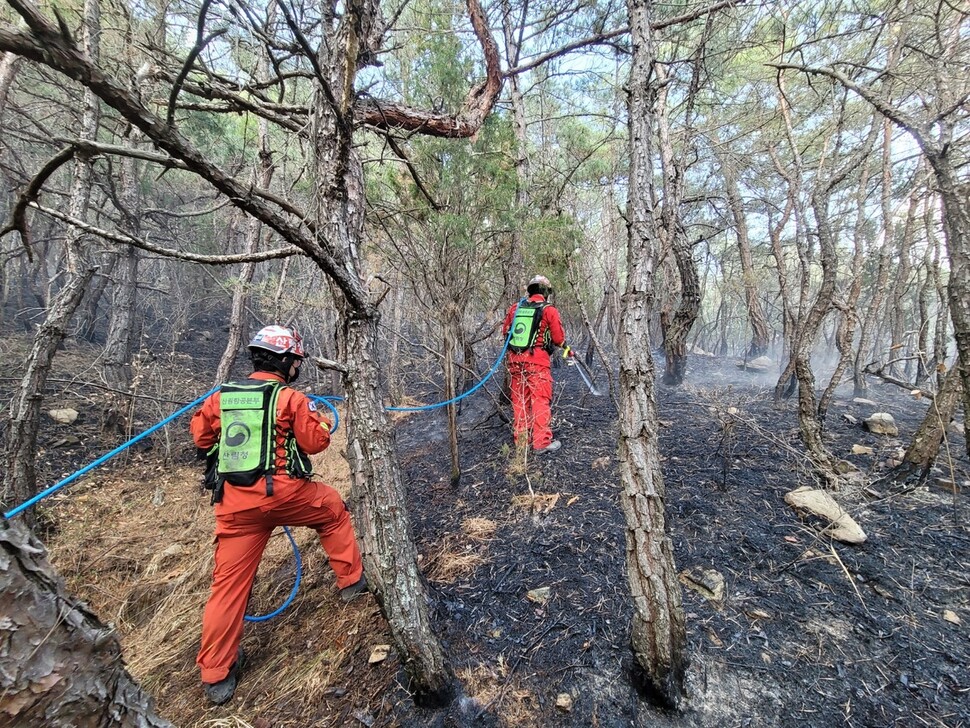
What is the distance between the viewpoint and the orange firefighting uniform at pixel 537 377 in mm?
4547

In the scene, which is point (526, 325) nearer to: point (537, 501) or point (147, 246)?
point (537, 501)

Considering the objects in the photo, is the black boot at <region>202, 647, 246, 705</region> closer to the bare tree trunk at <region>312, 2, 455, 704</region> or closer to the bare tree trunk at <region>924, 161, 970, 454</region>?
the bare tree trunk at <region>312, 2, 455, 704</region>

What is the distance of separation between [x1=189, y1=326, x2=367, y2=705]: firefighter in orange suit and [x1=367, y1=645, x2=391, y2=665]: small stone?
814 millimetres

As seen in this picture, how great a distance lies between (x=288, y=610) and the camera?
2984mm

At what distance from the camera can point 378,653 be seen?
2408mm

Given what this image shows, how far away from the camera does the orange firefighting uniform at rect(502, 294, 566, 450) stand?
4547 mm

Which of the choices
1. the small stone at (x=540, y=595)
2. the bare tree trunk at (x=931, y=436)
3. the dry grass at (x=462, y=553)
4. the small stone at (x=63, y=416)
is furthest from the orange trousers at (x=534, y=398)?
the small stone at (x=63, y=416)

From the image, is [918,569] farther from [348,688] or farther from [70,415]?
[70,415]

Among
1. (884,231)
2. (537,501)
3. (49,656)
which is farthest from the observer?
(884,231)

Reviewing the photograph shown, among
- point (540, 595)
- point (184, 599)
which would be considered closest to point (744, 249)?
point (540, 595)

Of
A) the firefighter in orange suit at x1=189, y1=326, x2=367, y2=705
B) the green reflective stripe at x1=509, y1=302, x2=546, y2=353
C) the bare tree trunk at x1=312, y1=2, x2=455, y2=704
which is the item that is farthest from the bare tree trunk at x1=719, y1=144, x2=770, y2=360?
the firefighter in orange suit at x1=189, y1=326, x2=367, y2=705

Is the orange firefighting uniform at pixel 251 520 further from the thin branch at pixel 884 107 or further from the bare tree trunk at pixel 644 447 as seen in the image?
the thin branch at pixel 884 107

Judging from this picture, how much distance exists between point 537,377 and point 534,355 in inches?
10.3

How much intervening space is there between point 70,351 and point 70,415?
3635 millimetres
